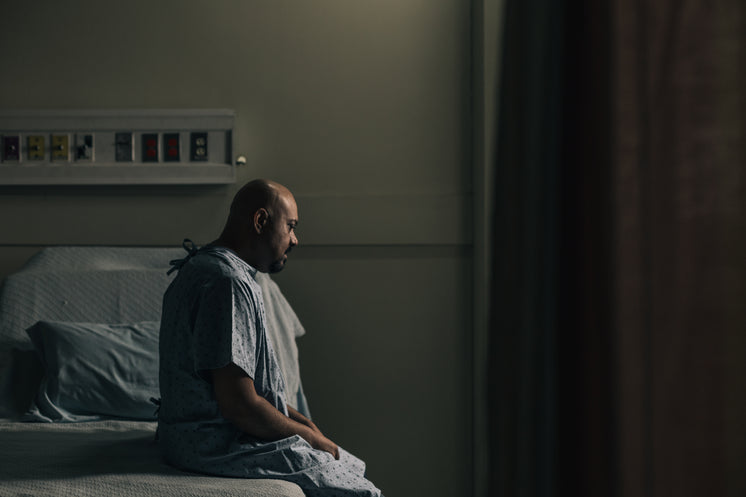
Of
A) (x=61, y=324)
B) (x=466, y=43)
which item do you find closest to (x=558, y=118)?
(x=61, y=324)

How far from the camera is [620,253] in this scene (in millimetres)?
250

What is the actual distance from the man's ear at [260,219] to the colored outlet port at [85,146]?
130 cm

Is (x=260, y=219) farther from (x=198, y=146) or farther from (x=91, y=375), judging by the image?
(x=198, y=146)

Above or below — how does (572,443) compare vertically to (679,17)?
below

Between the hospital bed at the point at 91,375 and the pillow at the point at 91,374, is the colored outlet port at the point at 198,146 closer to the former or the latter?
the hospital bed at the point at 91,375

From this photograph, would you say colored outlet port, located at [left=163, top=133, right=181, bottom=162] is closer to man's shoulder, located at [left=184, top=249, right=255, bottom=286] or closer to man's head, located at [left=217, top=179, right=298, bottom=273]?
man's head, located at [left=217, top=179, right=298, bottom=273]

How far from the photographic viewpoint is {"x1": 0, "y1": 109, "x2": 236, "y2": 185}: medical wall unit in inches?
95.0

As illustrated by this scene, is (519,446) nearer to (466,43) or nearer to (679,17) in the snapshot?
(679,17)

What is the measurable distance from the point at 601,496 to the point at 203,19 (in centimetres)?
258

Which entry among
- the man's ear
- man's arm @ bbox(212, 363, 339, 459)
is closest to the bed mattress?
man's arm @ bbox(212, 363, 339, 459)

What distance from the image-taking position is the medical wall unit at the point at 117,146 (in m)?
2.41

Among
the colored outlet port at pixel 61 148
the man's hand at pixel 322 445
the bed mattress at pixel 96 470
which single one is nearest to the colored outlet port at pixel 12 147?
the colored outlet port at pixel 61 148

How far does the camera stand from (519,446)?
266 millimetres

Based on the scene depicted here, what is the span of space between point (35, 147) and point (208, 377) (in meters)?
1.61
